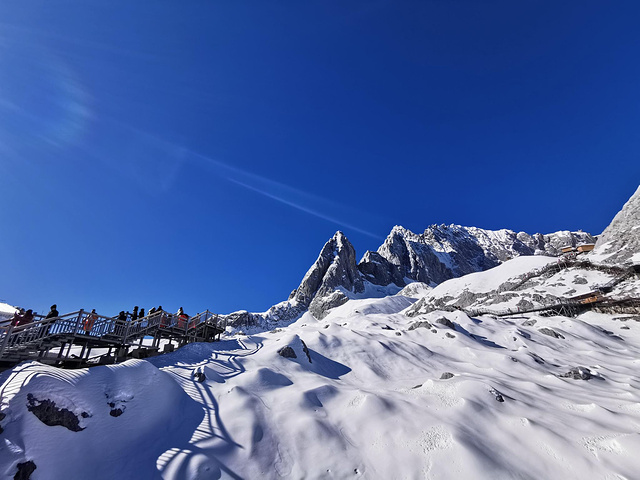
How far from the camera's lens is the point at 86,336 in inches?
559

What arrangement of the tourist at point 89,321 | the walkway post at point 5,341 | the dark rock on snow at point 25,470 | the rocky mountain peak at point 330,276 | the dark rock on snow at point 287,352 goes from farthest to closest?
the rocky mountain peak at point 330,276 < the dark rock on snow at point 287,352 < the tourist at point 89,321 < the walkway post at point 5,341 < the dark rock on snow at point 25,470

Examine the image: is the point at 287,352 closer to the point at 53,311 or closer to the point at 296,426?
the point at 296,426

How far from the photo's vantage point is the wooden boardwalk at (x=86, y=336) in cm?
1137

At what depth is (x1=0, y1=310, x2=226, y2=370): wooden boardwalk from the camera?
448 inches

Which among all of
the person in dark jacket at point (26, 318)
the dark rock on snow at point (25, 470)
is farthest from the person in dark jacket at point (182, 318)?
the dark rock on snow at point (25, 470)

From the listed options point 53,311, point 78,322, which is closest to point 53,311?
point 53,311

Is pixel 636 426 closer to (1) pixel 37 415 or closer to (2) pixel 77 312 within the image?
(1) pixel 37 415

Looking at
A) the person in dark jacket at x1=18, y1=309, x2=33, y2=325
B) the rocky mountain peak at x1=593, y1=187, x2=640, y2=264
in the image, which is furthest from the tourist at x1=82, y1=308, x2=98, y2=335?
the rocky mountain peak at x1=593, y1=187, x2=640, y2=264

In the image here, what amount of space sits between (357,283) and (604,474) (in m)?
168

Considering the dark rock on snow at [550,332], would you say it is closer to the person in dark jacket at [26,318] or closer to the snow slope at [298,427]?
the snow slope at [298,427]

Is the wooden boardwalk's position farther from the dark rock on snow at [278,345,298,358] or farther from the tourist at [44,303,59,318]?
the dark rock on snow at [278,345,298,358]

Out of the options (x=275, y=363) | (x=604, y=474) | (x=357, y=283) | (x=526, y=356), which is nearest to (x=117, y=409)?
(x=275, y=363)

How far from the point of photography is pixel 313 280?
177 m

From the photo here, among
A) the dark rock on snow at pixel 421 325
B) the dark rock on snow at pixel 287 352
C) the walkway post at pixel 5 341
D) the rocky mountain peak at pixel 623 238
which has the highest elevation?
the rocky mountain peak at pixel 623 238
